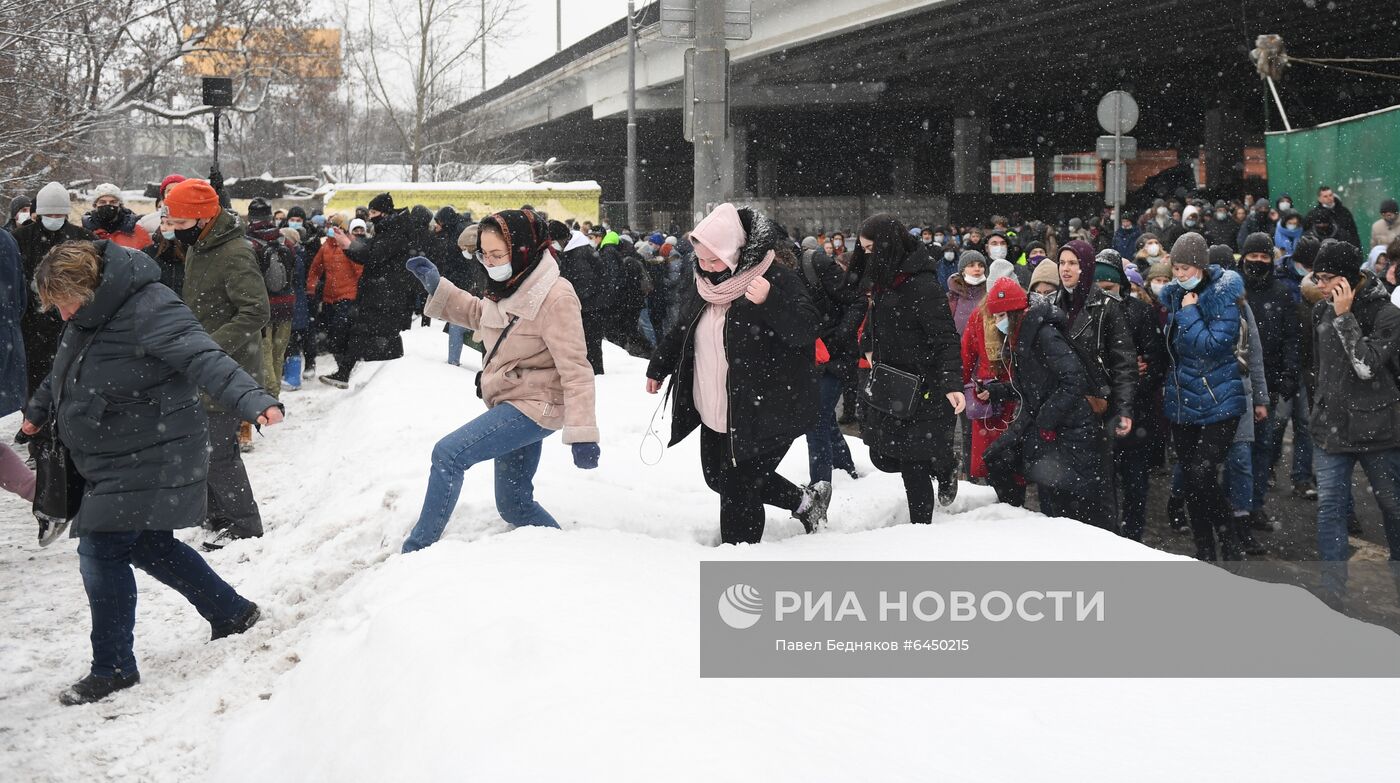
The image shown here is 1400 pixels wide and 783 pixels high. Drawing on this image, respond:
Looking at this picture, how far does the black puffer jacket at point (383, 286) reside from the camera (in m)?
12.5

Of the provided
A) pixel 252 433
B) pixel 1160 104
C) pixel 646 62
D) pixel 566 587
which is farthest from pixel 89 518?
pixel 1160 104

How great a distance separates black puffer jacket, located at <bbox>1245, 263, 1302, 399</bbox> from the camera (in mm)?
8320

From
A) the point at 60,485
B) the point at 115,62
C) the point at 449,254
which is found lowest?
the point at 60,485

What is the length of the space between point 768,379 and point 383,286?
799 cm

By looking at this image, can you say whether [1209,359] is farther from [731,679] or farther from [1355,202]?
[1355,202]

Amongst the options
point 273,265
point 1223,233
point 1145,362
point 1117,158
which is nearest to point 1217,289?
point 1145,362

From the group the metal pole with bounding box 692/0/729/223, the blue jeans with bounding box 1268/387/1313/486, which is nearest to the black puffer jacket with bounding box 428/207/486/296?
the metal pole with bounding box 692/0/729/223

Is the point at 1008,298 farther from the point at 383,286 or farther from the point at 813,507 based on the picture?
the point at 383,286

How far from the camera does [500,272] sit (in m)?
5.46

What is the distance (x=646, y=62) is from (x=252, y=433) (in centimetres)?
2650

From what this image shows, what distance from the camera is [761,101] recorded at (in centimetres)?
3631

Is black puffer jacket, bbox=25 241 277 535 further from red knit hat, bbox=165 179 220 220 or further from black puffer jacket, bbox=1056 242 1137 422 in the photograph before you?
black puffer jacket, bbox=1056 242 1137 422

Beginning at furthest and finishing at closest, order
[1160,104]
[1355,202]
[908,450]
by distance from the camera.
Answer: [1160,104], [1355,202], [908,450]

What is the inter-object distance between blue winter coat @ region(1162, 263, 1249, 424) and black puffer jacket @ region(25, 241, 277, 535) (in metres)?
4.96
